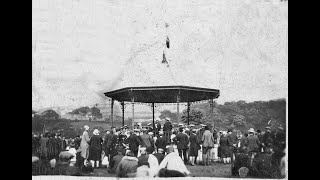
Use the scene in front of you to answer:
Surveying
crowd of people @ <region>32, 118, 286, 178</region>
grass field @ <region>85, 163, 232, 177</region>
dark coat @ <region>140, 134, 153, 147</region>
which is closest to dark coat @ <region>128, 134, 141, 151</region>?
crowd of people @ <region>32, 118, 286, 178</region>

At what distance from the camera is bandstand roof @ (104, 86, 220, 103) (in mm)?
13773

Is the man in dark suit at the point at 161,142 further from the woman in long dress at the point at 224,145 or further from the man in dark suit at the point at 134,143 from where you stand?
the woman in long dress at the point at 224,145

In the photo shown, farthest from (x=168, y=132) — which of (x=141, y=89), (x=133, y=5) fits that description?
(x=133, y=5)

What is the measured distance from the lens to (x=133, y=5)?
13766mm

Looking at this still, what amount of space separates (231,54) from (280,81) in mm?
1230

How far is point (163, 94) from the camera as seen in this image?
1398 centimetres

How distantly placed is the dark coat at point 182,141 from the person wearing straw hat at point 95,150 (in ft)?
5.75

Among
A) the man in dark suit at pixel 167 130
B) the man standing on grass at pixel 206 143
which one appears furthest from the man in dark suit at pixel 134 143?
the man standing on grass at pixel 206 143

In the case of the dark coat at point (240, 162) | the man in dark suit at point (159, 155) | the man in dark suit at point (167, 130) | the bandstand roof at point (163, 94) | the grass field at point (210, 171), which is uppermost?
the bandstand roof at point (163, 94)

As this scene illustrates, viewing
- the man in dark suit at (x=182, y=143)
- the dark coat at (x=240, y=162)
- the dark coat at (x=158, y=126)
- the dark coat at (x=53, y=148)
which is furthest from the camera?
the dark coat at (x=53, y=148)

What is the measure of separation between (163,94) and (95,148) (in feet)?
6.44

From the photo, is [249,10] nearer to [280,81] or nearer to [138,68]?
[280,81]

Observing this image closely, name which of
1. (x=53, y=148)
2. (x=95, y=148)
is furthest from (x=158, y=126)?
(x=53, y=148)

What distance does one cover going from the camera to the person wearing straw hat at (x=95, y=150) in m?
13.8
